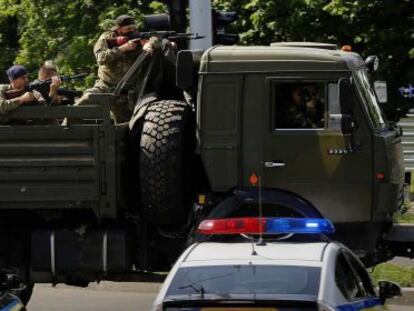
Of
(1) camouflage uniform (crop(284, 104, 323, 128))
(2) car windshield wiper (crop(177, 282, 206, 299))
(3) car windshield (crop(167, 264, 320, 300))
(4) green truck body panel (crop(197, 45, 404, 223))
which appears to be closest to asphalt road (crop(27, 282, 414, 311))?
(4) green truck body panel (crop(197, 45, 404, 223))

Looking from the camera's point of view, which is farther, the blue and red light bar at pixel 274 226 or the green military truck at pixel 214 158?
the green military truck at pixel 214 158

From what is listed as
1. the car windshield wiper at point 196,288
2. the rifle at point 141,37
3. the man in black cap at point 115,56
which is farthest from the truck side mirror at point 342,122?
the car windshield wiper at point 196,288

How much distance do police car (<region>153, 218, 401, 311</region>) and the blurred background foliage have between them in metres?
11.2

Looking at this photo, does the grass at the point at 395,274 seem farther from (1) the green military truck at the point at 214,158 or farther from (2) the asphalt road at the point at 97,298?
(1) the green military truck at the point at 214,158

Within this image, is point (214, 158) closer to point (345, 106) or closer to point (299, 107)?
point (299, 107)

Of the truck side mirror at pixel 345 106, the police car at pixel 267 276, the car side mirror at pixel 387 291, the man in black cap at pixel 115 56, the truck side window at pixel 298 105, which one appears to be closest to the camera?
the police car at pixel 267 276

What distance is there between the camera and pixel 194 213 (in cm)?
1008

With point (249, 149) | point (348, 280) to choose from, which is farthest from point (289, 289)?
point (249, 149)

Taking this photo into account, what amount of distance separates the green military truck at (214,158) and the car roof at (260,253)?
2.99 metres

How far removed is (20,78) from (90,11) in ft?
36.4

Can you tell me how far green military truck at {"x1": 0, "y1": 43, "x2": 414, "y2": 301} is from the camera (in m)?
9.73

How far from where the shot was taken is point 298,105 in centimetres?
989

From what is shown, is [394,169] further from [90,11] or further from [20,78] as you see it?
[90,11]

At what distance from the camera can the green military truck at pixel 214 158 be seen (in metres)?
9.73
